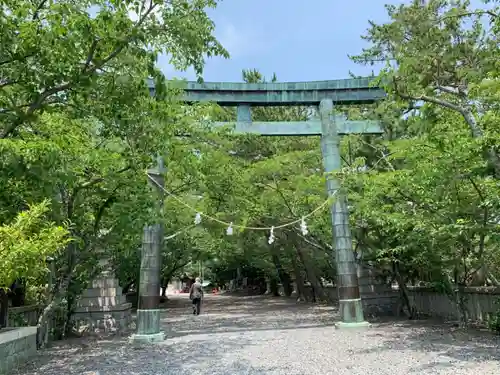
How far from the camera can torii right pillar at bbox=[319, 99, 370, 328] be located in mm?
11203

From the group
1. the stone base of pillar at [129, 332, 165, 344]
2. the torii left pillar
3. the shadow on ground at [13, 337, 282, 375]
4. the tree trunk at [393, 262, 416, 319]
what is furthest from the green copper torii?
the stone base of pillar at [129, 332, 165, 344]

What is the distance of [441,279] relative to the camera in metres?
11.5

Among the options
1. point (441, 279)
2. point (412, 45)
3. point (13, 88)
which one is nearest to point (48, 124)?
point (13, 88)

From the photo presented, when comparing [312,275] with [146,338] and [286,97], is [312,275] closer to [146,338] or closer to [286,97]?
[286,97]

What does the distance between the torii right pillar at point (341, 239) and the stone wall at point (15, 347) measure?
7.02m

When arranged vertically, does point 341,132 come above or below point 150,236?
above

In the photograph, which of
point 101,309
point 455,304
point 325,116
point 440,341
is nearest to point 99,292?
point 101,309

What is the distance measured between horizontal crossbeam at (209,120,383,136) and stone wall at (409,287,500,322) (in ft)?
16.0

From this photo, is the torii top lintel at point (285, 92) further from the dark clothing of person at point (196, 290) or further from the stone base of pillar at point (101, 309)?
the dark clothing of person at point (196, 290)

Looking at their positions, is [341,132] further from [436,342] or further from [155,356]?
[155,356]

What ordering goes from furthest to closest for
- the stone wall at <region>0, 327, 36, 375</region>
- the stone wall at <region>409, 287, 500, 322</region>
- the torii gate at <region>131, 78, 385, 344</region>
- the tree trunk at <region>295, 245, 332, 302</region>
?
the tree trunk at <region>295, 245, 332, 302</region>, the torii gate at <region>131, 78, 385, 344</region>, the stone wall at <region>409, 287, 500, 322</region>, the stone wall at <region>0, 327, 36, 375</region>

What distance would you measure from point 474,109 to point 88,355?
330 inches

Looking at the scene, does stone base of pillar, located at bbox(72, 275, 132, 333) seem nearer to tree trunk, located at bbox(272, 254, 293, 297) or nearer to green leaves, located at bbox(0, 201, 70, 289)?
green leaves, located at bbox(0, 201, 70, 289)

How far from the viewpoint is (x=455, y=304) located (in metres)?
11.5
